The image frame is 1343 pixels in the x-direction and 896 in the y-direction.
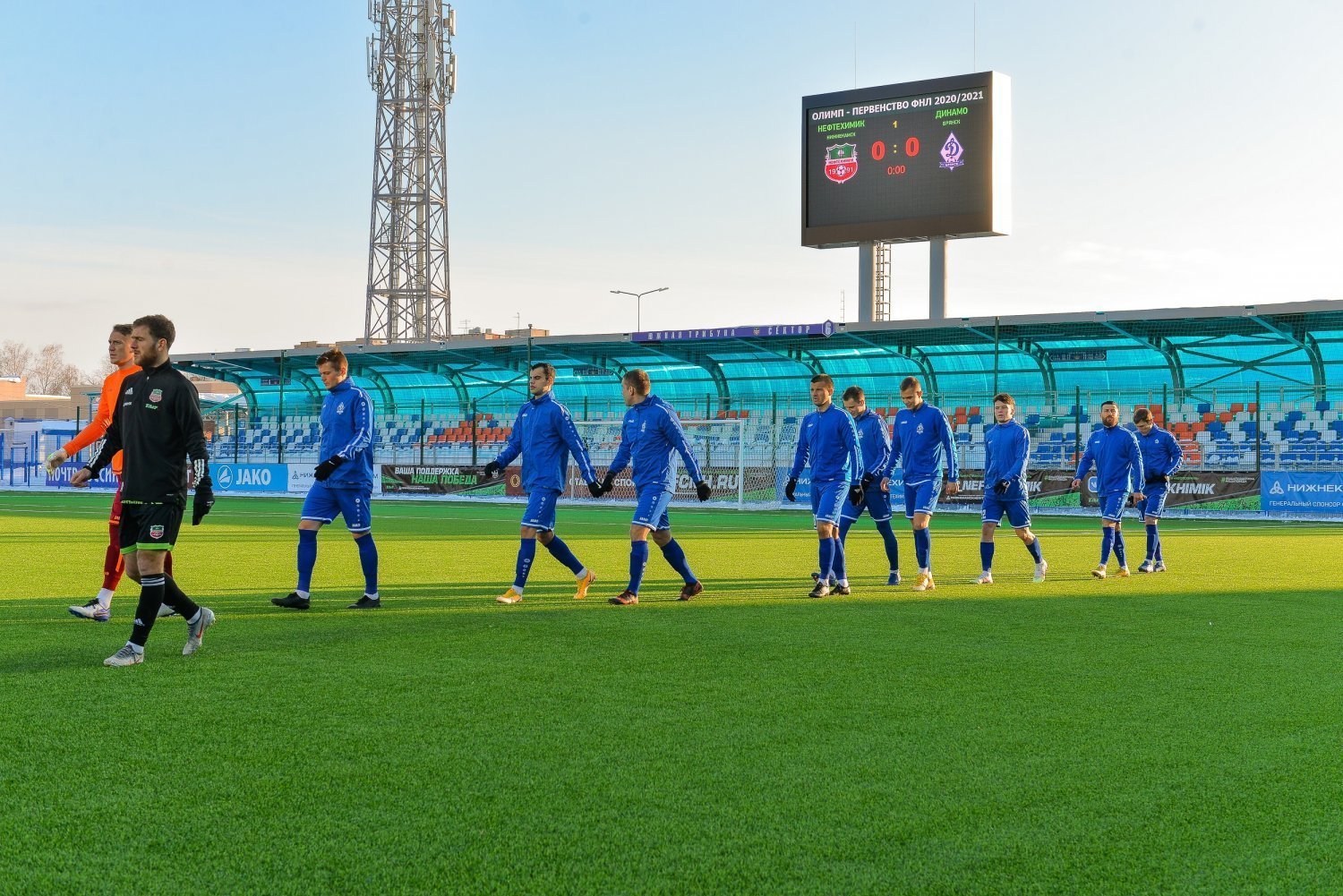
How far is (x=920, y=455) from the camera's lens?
12273mm

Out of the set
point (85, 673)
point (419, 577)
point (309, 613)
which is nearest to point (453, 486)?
point (419, 577)

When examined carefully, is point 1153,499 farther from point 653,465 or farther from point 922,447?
point 653,465

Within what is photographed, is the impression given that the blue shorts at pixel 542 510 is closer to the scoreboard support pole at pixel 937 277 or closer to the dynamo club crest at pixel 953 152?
the dynamo club crest at pixel 953 152

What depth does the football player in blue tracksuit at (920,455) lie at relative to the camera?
1202cm

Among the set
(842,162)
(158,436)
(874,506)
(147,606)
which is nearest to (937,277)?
(842,162)

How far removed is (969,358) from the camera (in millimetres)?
38031

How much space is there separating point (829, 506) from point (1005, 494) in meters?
2.37

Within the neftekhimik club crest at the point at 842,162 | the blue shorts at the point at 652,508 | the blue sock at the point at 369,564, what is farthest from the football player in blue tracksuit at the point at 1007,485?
the neftekhimik club crest at the point at 842,162

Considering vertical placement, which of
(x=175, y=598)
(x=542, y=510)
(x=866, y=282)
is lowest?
(x=175, y=598)

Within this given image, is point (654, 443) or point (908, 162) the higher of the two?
point (908, 162)

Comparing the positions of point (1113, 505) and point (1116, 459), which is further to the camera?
point (1116, 459)

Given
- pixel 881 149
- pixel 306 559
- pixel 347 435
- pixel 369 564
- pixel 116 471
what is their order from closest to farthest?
pixel 116 471
pixel 306 559
pixel 369 564
pixel 347 435
pixel 881 149

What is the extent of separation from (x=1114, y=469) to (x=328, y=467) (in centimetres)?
875

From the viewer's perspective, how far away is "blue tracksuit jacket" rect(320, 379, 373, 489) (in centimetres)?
981
